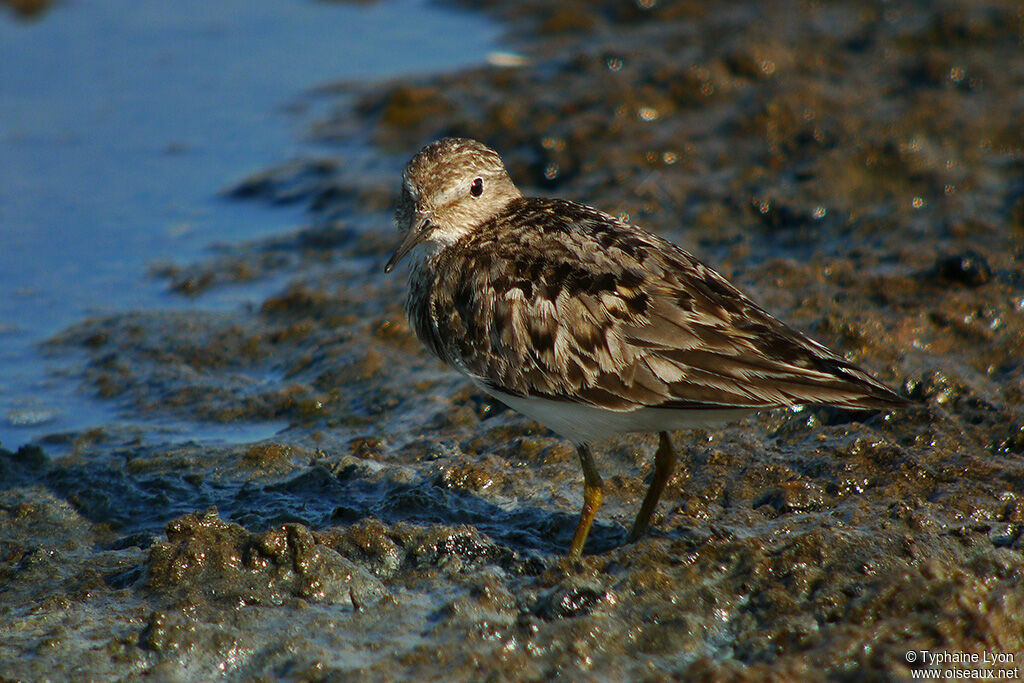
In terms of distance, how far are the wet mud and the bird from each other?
528mm

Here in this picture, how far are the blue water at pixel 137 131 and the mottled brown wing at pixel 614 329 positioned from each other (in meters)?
2.04

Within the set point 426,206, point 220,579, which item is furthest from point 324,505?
point 426,206

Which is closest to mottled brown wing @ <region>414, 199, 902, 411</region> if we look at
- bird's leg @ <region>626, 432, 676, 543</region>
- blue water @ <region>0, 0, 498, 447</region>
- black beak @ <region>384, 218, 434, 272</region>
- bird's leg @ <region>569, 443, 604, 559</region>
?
black beak @ <region>384, 218, 434, 272</region>

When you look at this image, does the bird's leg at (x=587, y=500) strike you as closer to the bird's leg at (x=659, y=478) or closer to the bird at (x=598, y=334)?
the bird at (x=598, y=334)

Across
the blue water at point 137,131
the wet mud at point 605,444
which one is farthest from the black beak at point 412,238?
the blue water at point 137,131

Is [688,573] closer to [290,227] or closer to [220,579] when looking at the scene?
[220,579]

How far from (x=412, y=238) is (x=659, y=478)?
160 cm

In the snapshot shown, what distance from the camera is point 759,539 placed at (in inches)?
161

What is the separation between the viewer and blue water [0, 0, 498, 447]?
25.0 feet

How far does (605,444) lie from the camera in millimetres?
5547

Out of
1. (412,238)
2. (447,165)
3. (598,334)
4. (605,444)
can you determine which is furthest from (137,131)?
(598,334)

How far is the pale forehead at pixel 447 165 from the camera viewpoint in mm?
5184

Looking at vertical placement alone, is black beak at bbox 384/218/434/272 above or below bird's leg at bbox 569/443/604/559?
above

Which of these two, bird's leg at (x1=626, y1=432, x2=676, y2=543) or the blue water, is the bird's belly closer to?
bird's leg at (x1=626, y1=432, x2=676, y2=543)
